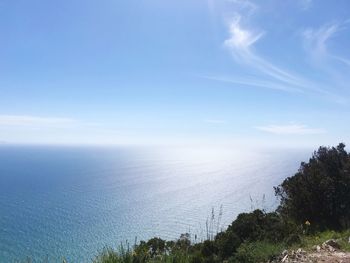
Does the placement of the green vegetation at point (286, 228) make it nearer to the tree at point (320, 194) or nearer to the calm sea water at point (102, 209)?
the tree at point (320, 194)

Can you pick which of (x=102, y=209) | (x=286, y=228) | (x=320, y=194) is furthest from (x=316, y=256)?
(x=102, y=209)

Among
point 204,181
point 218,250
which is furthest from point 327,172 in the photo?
point 204,181

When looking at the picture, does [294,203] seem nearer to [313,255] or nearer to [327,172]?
[327,172]

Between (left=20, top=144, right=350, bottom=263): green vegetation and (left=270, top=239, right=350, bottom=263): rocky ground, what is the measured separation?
266mm

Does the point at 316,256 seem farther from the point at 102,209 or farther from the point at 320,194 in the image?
the point at 102,209

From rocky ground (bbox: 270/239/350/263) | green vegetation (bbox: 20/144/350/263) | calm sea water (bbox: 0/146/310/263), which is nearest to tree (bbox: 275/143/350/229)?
green vegetation (bbox: 20/144/350/263)

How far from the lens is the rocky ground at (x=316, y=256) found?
21.7 feet

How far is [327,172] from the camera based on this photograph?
15961 millimetres

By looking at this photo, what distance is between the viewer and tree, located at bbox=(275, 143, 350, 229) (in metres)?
14.0

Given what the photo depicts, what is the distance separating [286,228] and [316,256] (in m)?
2.27

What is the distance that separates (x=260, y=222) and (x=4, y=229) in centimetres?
4985

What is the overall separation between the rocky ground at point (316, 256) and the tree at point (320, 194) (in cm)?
574

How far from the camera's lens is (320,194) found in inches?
570

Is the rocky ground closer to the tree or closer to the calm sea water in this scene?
the tree
